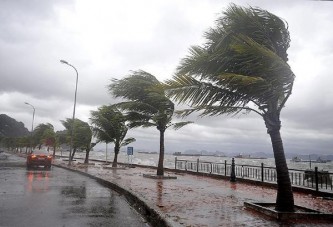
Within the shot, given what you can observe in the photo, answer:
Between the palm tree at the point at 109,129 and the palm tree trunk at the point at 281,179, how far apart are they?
21.3m

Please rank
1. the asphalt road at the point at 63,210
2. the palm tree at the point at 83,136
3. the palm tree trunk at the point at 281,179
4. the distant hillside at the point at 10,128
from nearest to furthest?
the asphalt road at the point at 63,210, the palm tree trunk at the point at 281,179, the palm tree at the point at 83,136, the distant hillside at the point at 10,128

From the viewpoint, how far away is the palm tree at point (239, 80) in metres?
8.86

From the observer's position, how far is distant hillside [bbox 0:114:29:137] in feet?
558

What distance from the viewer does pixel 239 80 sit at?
339 inches

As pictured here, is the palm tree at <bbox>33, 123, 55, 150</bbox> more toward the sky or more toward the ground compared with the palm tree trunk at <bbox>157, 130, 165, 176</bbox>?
more toward the sky

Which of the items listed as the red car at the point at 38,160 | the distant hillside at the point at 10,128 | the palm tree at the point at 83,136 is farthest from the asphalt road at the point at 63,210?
the distant hillside at the point at 10,128

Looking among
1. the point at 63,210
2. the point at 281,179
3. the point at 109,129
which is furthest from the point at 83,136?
the point at 281,179

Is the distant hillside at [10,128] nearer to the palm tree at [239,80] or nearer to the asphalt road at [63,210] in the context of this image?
the asphalt road at [63,210]

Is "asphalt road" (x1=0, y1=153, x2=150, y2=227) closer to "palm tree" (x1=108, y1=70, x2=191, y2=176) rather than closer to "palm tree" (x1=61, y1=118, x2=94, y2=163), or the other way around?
"palm tree" (x1=108, y1=70, x2=191, y2=176)

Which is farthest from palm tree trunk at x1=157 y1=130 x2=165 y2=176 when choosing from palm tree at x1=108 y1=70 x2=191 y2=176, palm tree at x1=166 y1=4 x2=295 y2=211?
palm tree at x1=166 y1=4 x2=295 y2=211

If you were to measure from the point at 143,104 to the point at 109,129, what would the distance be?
11.0m

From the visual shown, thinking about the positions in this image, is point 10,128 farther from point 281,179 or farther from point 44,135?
point 281,179

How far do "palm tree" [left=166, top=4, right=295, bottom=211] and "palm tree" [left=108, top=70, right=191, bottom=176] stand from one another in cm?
944

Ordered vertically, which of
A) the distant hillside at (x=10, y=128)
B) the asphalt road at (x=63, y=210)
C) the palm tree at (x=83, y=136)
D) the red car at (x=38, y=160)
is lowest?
the asphalt road at (x=63, y=210)
